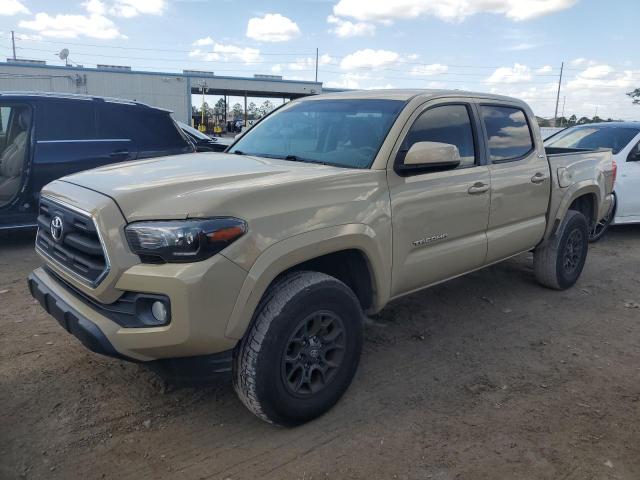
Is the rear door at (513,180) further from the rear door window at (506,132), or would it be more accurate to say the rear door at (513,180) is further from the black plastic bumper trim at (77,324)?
the black plastic bumper trim at (77,324)

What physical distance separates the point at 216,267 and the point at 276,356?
594 mm

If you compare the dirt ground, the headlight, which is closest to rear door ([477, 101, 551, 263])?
the dirt ground

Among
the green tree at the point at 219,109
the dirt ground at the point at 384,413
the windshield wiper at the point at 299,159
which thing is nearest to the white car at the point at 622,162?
the dirt ground at the point at 384,413

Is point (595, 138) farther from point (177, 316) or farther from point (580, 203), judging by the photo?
point (177, 316)

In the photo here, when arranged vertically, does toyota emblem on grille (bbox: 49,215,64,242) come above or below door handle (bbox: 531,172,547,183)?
below

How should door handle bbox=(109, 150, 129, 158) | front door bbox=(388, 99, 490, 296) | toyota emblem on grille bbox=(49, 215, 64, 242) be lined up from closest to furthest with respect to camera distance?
toyota emblem on grille bbox=(49, 215, 64, 242)
front door bbox=(388, 99, 490, 296)
door handle bbox=(109, 150, 129, 158)

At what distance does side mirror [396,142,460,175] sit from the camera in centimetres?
317

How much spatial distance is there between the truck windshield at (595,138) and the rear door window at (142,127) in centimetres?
562

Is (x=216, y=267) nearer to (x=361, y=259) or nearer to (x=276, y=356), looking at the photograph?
(x=276, y=356)

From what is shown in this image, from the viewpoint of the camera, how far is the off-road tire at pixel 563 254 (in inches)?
201

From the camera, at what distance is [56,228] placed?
2834 mm

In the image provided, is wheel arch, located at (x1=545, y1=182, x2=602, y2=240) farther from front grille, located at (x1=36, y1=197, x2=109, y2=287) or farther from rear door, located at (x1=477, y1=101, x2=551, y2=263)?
front grille, located at (x1=36, y1=197, x2=109, y2=287)

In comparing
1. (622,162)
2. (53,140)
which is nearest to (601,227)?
(622,162)

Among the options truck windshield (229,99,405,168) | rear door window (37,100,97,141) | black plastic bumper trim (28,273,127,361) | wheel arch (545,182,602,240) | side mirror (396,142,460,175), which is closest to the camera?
black plastic bumper trim (28,273,127,361)
